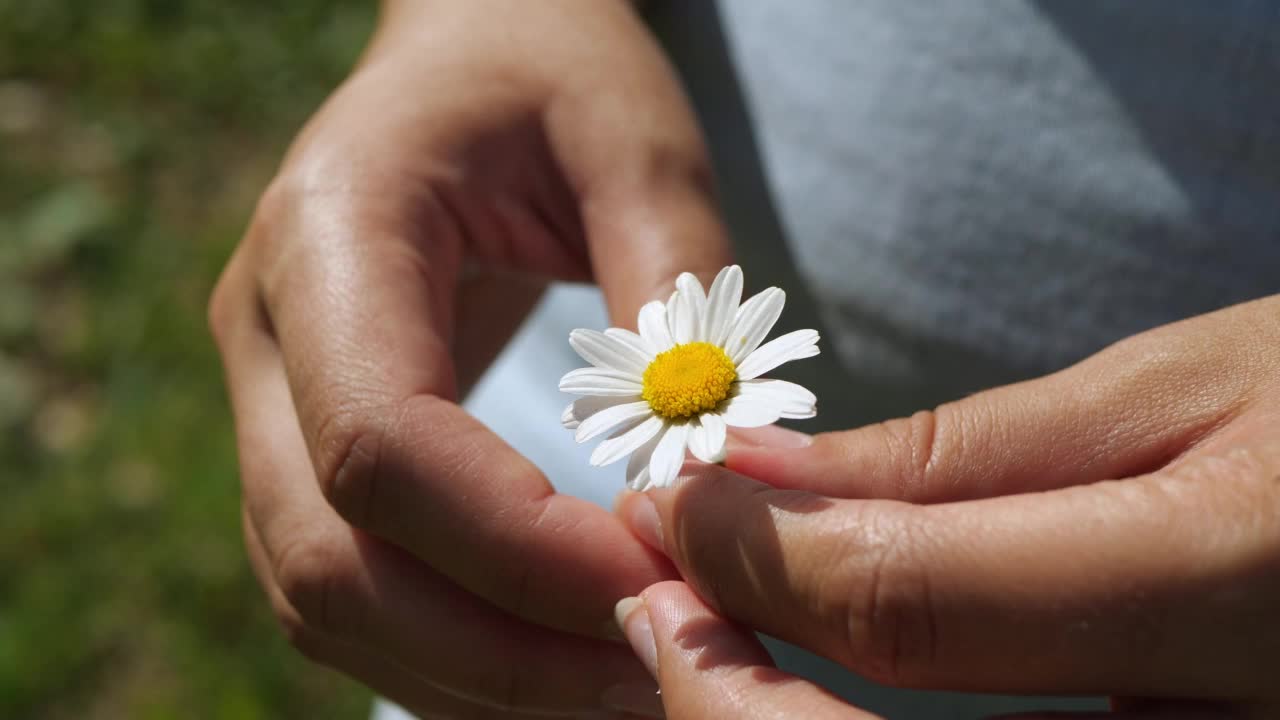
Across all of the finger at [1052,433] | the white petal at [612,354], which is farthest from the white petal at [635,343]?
the finger at [1052,433]

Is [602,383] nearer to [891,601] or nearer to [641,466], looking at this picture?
[641,466]

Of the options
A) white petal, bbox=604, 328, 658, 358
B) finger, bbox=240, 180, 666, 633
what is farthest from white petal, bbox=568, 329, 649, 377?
finger, bbox=240, 180, 666, 633

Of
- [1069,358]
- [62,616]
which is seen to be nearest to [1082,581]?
[1069,358]

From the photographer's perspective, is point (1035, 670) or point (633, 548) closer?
point (1035, 670)

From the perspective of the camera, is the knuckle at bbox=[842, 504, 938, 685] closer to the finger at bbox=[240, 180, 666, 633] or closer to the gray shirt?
the finger at bbox=[240, 180, 666, 633]

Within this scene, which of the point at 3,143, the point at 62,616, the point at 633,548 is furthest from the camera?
the point at 3,143

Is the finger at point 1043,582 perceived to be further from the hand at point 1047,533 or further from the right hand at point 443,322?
the right hand at point 443,322

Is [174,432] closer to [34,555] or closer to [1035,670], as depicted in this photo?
[34,555]

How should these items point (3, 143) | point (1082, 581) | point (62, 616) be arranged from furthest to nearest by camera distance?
1. point (3, 143)
2. point (62, 616)
3. point (1082, 581)
